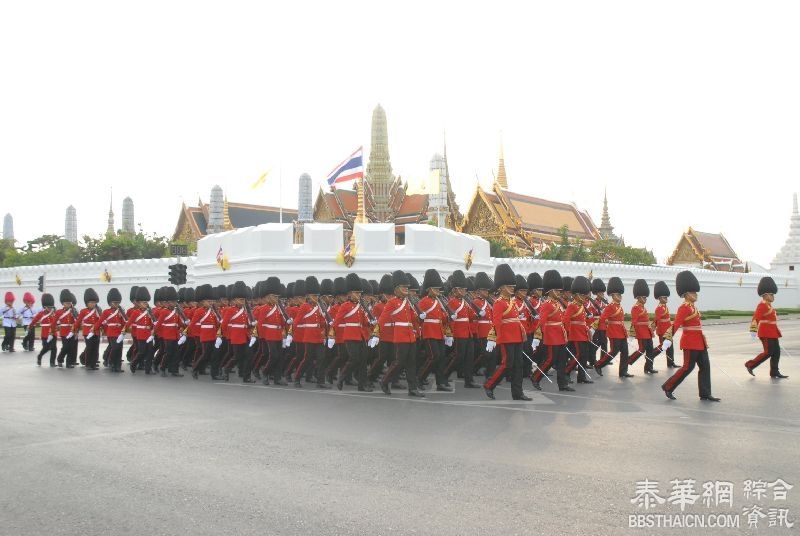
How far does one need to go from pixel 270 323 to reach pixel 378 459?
6699 millimetres

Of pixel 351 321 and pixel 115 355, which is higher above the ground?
pixel 351 321

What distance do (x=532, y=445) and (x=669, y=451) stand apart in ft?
3.73

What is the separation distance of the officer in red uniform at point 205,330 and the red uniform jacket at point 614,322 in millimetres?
6759

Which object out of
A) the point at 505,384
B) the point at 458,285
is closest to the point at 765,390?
the point at 505,384

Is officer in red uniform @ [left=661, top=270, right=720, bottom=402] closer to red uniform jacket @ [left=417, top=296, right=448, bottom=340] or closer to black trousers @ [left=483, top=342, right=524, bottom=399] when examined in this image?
black trousers @ [left=483, top=342, right=524, bottom=399]

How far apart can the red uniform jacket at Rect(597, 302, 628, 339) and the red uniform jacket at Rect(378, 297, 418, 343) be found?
13.1ft

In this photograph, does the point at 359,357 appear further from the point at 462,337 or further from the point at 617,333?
the point at 617,333

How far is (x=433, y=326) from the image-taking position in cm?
1062

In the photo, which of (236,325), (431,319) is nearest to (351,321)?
(431,319)

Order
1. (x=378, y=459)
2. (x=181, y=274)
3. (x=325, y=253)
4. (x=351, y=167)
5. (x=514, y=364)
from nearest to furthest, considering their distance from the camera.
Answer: (x=378, y=459), (x=514, y=364), (x=325, y=253), (x=181, y=274), (x=351, y=167)

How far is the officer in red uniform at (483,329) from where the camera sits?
470 inches

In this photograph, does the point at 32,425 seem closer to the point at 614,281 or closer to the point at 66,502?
the point at 66,502

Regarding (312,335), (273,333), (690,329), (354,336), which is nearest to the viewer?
(690,329)

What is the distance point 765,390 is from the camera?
32.9 ft
